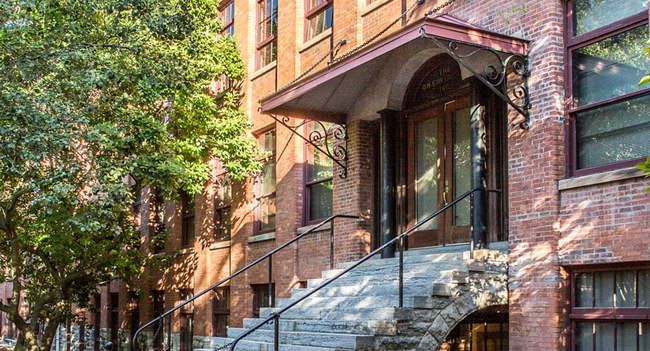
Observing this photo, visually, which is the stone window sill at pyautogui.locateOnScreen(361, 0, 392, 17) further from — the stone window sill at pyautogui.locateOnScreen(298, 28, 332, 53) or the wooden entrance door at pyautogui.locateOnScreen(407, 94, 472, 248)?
the wooden entrance door at pyautogui.locateOnScreen(407, 94, 472, 248)

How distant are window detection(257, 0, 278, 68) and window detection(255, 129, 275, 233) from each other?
1851 millimetres

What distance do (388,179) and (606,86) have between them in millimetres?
4535

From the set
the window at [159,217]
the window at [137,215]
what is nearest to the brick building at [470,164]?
the window at [159,217]

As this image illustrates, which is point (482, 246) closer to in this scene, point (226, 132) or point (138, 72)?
point (138, 72)

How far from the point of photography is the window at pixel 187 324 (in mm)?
20281

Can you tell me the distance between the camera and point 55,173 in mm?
13320

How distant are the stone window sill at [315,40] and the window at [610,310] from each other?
7798mm

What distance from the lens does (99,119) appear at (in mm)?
16531

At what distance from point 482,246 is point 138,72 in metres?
7.00

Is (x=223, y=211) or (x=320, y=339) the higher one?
(x=223, y=211)

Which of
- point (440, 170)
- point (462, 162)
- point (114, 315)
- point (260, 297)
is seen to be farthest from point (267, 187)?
point (114, 315)

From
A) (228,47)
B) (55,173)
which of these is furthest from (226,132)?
(55,173)

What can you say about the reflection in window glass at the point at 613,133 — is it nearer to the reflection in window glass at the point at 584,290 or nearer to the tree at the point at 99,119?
the reflection in window glass at the point at 584,290

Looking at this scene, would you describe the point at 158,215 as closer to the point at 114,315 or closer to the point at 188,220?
the point at 188,220
